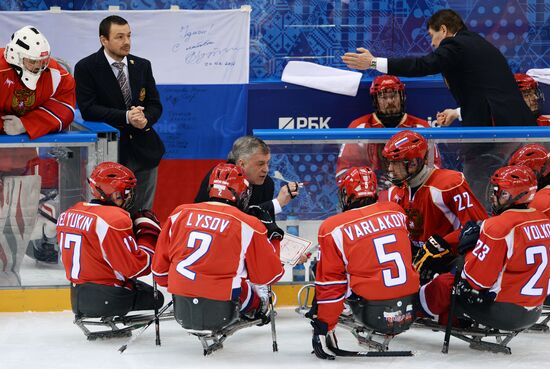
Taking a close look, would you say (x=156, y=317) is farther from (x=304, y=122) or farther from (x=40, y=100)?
(x=304, y=122)

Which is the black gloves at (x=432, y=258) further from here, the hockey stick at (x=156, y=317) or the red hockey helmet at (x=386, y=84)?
the red hockey helmet at (x=386, y=84)

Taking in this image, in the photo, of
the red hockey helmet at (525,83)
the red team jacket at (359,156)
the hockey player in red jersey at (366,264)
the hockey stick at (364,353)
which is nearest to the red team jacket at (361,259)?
the hockey player in red jersey at (366,264)

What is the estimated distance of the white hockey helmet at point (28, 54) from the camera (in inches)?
267

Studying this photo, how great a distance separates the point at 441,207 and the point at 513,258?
0.82 metres

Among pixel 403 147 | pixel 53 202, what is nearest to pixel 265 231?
pixel 403 147

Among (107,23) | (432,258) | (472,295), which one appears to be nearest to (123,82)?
(107,23)

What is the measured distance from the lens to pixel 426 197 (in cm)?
638

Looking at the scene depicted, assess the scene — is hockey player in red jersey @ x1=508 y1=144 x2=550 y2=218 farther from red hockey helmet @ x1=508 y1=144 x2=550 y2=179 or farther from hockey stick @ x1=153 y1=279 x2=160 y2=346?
hockey stick @ x1=153 y1=279 x2=160 y2=346

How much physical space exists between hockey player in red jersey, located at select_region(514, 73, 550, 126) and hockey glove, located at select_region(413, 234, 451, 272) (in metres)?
2.47

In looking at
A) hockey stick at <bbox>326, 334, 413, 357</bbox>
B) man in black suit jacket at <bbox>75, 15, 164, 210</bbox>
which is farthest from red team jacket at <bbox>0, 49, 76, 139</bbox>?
hockey stick at <bbox>326, 334, 413, 357</bbox>

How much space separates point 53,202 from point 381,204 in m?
2.12

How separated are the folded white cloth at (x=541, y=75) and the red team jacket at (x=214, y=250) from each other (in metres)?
3.98

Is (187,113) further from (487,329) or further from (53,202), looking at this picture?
(487,329)
